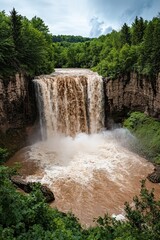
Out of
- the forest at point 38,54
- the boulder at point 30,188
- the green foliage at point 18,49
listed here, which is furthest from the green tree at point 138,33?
the boulder at point 30,188

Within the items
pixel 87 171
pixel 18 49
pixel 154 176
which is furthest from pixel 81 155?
pixel 18 49

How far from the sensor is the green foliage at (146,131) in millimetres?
24509

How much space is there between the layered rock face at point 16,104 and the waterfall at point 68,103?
3.26 feet

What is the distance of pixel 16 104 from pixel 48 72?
9717mm

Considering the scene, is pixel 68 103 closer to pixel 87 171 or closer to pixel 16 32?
pixel 87 171

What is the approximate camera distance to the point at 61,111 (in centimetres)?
2855

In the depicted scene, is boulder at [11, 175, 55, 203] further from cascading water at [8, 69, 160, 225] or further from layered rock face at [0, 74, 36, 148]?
layered rock face at [0, 74, 36, 148]

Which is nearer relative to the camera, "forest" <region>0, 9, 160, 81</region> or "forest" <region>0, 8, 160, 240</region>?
"forest" <region>0, 8, 160, 240</region>

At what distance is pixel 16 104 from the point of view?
26000mm

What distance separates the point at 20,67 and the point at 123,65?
1019 cm

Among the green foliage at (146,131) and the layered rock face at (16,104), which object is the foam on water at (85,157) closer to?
the green foliage at (146,131)

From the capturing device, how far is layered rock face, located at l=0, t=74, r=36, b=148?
24.8 m

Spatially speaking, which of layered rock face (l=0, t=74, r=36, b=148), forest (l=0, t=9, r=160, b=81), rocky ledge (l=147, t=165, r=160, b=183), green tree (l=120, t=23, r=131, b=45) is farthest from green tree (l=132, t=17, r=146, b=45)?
rocky ledge (l=147, t=165, r=160, b=183)

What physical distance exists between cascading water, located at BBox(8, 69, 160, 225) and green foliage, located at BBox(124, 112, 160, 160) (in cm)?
73
